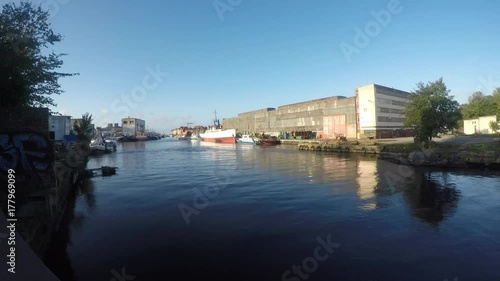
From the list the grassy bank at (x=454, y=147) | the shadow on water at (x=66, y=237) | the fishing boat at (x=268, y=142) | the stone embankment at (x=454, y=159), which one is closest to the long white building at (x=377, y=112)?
the grassy bank at (x=454, y=147)

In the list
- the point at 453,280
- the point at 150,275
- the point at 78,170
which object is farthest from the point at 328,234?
the point at 78,170

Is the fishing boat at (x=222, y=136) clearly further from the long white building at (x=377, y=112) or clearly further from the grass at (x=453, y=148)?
the grass at (x=453, y=148)

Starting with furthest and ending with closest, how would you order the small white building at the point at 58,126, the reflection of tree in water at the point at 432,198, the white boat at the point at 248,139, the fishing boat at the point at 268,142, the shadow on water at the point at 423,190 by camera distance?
the white boat at the point at 248,139
the fishing boat at the point at 268,142
the small white building at the point at 58,126
the shadow on water at the point at 423,190
the reflection of tree in water at the point at 432,198

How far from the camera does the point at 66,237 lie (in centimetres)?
1452

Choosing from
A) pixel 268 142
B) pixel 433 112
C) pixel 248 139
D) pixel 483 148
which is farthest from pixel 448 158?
pixel 248 139

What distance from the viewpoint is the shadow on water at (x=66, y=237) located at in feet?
36.4

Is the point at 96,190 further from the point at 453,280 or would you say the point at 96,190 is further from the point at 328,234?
the point at 453,280

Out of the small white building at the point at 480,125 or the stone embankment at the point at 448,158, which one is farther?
the small white building at the point at 480,125

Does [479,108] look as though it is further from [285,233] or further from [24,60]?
[24,60]

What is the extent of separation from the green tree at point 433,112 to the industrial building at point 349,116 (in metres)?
30.6

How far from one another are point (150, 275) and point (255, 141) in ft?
285

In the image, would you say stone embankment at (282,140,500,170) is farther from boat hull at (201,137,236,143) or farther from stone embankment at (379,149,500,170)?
boat hull at (201,137,236,143)

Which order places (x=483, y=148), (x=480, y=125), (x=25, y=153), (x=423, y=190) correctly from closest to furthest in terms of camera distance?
(x=25, y=153)
(x=423, y=190)
(x=483, y=148)
(x=480, y=125)

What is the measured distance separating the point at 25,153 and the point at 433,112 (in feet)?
153
